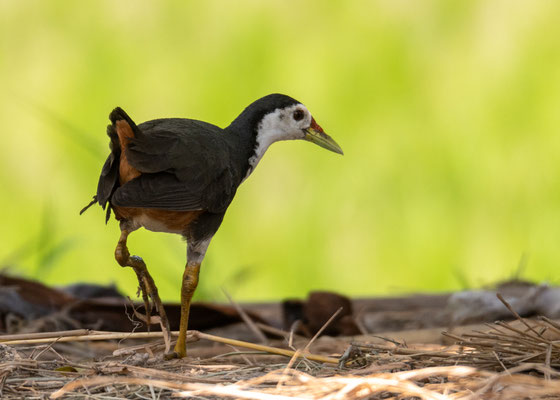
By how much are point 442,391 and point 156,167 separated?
1144 mm

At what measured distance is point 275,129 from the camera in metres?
3.14

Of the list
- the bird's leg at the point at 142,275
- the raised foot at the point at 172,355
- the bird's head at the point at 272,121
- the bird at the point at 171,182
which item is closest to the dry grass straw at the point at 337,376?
the raised foot at the point at 172,355

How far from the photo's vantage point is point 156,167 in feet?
8.17

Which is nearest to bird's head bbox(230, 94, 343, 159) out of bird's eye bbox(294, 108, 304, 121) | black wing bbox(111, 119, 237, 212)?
bird's eye bbox(294, 108, 304, 121)

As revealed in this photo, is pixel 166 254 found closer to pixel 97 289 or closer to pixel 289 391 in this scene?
pixel 97 289

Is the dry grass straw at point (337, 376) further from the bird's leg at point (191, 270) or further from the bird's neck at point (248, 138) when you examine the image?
the bird's neck at point (248, 138)

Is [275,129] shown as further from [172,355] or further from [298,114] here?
[172,355]

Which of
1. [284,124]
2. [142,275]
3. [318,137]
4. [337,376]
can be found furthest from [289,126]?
[337,376]

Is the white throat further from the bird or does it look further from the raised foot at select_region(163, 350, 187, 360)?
the raised foot at select_region(163, 350, 187, 360)

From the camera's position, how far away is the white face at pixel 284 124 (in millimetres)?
3086

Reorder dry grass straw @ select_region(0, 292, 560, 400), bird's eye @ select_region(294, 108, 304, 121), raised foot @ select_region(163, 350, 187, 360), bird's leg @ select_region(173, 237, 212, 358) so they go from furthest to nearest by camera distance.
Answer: bird's eye @ select_region(294, 108, 304, 121), bird's leg @ select_region(173, 237, 212, 358), raised foot @ select_region(163, 350, 187, 360), dry grass straw @ select_region(0, 292, 560, 400)

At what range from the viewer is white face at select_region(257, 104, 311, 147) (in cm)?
309

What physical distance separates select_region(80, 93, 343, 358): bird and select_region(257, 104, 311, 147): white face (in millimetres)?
110

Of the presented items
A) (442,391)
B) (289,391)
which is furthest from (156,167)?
(442,391)
